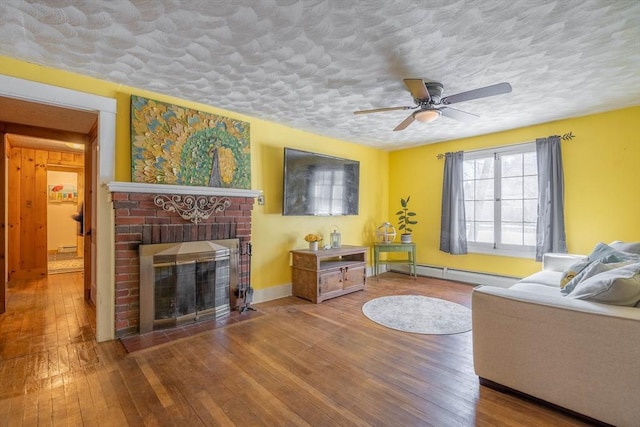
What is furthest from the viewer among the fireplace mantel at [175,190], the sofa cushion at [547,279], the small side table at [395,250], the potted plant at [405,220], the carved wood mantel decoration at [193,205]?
the potted plant at [405,220]

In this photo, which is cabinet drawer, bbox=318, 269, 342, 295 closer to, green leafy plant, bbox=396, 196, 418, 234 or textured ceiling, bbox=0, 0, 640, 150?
green leafy plant, bbox=396, 196, 418, 234

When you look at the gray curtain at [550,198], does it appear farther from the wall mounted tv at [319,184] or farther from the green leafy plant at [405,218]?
the wall mounted tv at [319,184]

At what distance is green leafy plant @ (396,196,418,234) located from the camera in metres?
5.33

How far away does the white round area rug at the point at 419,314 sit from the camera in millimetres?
2967

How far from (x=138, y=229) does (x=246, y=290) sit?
4.45 feet

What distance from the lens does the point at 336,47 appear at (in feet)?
7.16

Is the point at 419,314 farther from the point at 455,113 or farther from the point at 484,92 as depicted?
the point at 484,92

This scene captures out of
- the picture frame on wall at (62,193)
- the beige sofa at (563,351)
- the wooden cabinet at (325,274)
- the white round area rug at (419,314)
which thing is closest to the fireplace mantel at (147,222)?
the wooden cabinet at (325,274)

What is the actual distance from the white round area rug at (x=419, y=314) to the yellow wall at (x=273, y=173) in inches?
54.3

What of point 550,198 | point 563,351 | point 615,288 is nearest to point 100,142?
point 563,351

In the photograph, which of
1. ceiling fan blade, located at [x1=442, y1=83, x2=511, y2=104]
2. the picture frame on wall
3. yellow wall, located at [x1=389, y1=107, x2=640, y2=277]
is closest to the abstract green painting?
ceiling fan blade, located at [x1=442, y1=83, x2=511, y2=104]

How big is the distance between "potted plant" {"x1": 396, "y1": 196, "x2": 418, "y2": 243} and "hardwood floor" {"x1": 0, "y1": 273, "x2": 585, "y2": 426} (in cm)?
234

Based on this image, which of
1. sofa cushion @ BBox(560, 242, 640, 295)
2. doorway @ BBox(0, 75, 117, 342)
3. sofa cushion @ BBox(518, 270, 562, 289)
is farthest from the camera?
sofa cushion @ BBox(518, 270, 562, 289)

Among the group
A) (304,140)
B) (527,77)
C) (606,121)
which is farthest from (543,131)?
(304,140)
